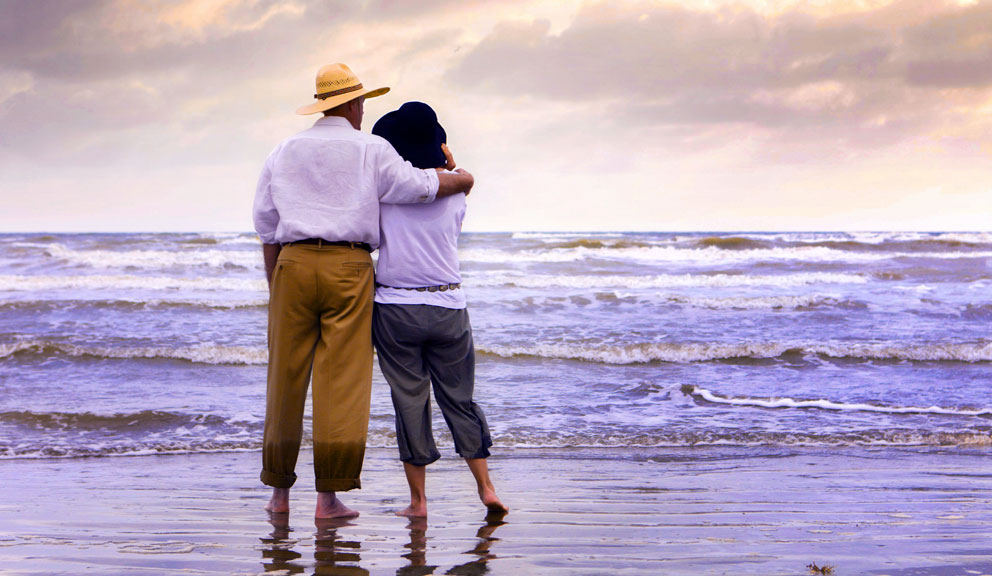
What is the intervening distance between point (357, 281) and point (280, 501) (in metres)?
1.05

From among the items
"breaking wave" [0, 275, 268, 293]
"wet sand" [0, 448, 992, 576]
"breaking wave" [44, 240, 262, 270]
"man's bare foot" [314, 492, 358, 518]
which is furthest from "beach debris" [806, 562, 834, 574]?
"breaking wave" [44, 240, 262, 270]

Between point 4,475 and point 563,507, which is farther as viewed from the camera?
point 4,475

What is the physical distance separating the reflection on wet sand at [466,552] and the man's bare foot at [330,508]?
0.92 ft

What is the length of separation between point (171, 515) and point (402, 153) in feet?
5.81

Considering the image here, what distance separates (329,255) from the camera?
9.82ft

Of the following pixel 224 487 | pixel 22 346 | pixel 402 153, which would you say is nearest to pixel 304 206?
pixel 402 153

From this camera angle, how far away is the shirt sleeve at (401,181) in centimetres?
298

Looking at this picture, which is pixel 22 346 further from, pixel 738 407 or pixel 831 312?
pixel 831 312

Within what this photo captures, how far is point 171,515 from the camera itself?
11.2 feet

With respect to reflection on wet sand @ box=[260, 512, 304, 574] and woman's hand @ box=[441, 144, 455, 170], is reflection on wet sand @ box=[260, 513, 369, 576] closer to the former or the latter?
reflection on wet sand @ box=[260, 512, 304, 574]

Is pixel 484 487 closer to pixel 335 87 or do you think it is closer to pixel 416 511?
pixel 416 511

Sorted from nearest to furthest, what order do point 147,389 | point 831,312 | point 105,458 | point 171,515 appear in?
point 171,515
point 105,458
point 147,389
point 831,312

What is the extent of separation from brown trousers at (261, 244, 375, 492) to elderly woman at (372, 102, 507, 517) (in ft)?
0.30

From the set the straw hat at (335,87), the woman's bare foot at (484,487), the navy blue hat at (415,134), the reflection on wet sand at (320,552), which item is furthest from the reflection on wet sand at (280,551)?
the straw hat at (335,87)
